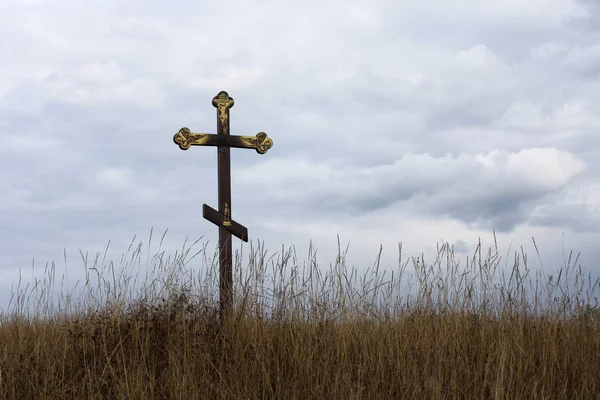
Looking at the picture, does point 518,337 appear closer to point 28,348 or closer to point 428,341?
point 428,341

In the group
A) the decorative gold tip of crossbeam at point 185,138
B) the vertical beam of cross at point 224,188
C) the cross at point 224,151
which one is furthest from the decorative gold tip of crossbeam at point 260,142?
the decorative gold tip of crossbeam at point 185,138

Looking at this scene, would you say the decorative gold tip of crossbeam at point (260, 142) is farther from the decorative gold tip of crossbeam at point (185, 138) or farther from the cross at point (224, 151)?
the decorative gold tip of crossbeam at point (185, 138)

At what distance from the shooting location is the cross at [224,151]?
6.90 meters

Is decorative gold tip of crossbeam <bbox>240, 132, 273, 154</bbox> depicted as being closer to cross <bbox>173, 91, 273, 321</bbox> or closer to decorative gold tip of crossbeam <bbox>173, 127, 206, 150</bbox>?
cross <bbox>173, 91, 273, 321</bbox>

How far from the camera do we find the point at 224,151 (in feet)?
23.8

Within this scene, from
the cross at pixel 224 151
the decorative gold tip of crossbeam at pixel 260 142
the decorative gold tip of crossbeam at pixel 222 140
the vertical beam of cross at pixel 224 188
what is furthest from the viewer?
the decorative gold tip of crossbeam at pixel 260 142

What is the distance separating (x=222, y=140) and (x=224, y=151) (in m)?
0.13

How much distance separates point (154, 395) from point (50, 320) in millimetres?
2848

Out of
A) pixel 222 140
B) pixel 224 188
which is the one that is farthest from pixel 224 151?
pixel 224 188

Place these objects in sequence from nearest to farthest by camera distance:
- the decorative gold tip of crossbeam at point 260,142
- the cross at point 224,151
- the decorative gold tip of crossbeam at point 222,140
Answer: the cross at point 224,151
the decorative gold tip of crossbeam at point 222,140
the decorative gold tip of crossbeam at point 260,142

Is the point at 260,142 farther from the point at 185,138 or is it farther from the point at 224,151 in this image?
the point at 185,138

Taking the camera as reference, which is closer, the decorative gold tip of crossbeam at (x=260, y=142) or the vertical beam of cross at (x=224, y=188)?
the vertical beam of cross at (x=224, y=188)

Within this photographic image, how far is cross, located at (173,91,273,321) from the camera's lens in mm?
6898

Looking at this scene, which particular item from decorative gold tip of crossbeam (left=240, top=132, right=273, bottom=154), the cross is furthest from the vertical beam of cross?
decorative gold tip of crossbeam (left=240, top=132, right=273, bottom=154)
